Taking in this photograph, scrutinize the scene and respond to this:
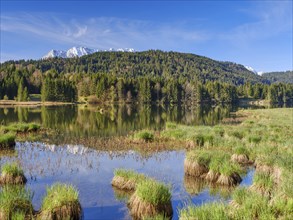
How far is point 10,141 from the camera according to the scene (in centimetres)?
3039

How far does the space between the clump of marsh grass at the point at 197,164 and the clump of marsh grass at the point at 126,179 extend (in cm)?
482

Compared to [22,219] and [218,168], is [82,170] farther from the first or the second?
[22,219]

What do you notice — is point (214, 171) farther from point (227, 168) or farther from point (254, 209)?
point (254, 209)

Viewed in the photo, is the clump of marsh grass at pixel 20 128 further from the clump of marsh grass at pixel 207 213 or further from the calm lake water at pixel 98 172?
the clump of marsh grass at pixel 207 213

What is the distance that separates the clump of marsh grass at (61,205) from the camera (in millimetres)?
12574

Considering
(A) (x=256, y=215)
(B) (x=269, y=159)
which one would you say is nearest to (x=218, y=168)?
(B) (x=269, y=159)

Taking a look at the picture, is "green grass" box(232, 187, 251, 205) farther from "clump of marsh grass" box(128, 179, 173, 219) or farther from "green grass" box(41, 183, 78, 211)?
"green grass" box(41, 183, 78, 211)

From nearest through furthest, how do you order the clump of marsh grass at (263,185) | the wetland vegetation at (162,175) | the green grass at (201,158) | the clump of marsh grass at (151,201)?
the wetland vegetation at (162,175), the clump of marsh grass at (151,201), the clump of marsh grass at (263,185), the green grass at (201,158)

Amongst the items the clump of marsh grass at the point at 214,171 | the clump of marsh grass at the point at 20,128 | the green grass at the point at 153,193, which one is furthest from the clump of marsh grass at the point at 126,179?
the clump of marsh grass at the point at 20,128

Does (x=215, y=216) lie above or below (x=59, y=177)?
above

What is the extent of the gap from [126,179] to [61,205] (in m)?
5.30

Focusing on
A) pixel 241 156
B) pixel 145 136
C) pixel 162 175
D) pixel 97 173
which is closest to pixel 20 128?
pixel 145 136

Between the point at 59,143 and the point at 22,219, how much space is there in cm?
2278

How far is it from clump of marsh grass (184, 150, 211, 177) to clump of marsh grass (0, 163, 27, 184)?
10203 mm
